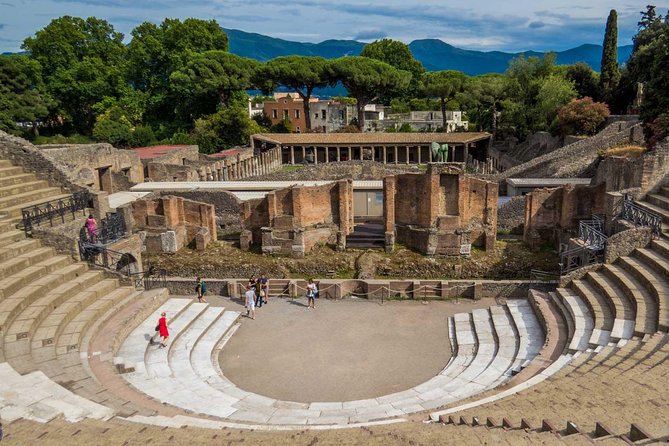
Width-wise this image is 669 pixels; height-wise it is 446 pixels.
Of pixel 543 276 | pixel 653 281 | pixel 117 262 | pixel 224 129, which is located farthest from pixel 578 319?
pixel 224 129

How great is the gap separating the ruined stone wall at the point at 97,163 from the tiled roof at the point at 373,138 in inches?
739

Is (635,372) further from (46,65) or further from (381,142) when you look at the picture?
(46,65)

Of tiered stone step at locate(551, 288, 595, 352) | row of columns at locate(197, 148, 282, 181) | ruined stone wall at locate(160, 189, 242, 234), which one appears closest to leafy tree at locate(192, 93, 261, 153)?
row of columns at locate(197, 148, 282, 181)

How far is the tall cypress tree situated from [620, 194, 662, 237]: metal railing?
28.1 metres

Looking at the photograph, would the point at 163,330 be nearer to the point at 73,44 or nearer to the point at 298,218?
the point at 298,218

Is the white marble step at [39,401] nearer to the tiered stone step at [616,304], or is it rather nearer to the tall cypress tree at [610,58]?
the tiered stone step at [616,304]

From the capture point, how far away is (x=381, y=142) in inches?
1980

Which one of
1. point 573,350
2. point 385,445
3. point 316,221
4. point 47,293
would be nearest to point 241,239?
point 316,221

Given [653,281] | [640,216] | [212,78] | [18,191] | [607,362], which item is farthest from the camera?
[212,78]

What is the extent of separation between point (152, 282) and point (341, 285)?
6.79 meters

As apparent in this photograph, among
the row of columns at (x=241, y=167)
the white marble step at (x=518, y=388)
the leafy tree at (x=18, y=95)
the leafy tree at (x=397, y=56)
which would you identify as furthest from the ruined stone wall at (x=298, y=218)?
the leafy tree at (x=397, y=56)

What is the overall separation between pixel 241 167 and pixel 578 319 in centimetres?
3512

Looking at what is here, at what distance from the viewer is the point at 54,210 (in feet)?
49.8

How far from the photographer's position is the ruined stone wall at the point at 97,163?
91.5ft
